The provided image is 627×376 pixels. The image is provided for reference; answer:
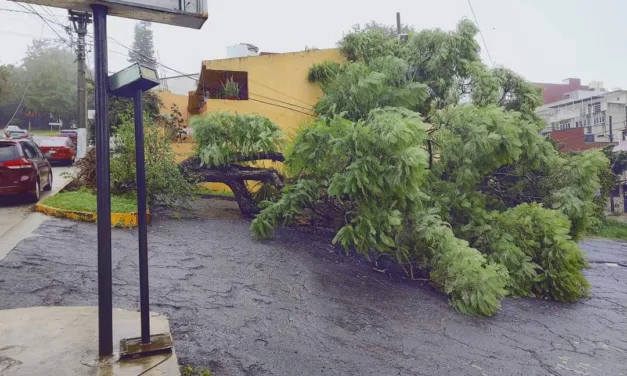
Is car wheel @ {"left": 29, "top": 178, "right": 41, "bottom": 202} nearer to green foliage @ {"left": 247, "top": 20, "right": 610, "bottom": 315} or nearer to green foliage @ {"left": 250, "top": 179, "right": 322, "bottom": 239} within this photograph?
green foliage @ {"left": 247, "top": 20, "right": 610, "bottom": 315}

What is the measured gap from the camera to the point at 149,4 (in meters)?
3.54

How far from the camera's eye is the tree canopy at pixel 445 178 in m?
7.97

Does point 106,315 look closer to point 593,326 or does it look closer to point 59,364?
point 59,364

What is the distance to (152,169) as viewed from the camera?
10.3 m

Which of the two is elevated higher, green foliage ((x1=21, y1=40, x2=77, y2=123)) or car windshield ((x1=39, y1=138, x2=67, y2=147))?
green foliage ((x1=21, y1=40, x2=77, y2=123))

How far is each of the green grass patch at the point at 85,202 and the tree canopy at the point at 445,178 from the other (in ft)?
6.83

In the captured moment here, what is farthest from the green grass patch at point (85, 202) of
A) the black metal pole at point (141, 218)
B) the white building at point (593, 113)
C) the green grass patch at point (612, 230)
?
the white building at point (593, 113)

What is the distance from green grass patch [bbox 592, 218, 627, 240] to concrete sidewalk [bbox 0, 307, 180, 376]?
21542mm

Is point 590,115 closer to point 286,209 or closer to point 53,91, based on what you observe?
point 286,209

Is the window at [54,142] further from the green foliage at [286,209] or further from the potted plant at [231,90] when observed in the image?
the green foliage at [286,209]

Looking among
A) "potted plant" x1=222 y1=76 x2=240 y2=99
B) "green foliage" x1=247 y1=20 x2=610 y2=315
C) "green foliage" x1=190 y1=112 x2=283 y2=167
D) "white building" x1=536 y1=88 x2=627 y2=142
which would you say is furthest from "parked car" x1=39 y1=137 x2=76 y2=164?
"white building" x1=536 y1=88 x2=627 y2=142

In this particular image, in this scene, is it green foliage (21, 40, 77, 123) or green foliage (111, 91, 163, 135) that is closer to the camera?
green foliage (111, 91, 163, 135)

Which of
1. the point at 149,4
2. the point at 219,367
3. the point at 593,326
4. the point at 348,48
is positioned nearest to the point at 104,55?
the point at 149,4

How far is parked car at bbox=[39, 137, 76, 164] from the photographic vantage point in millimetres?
22766
